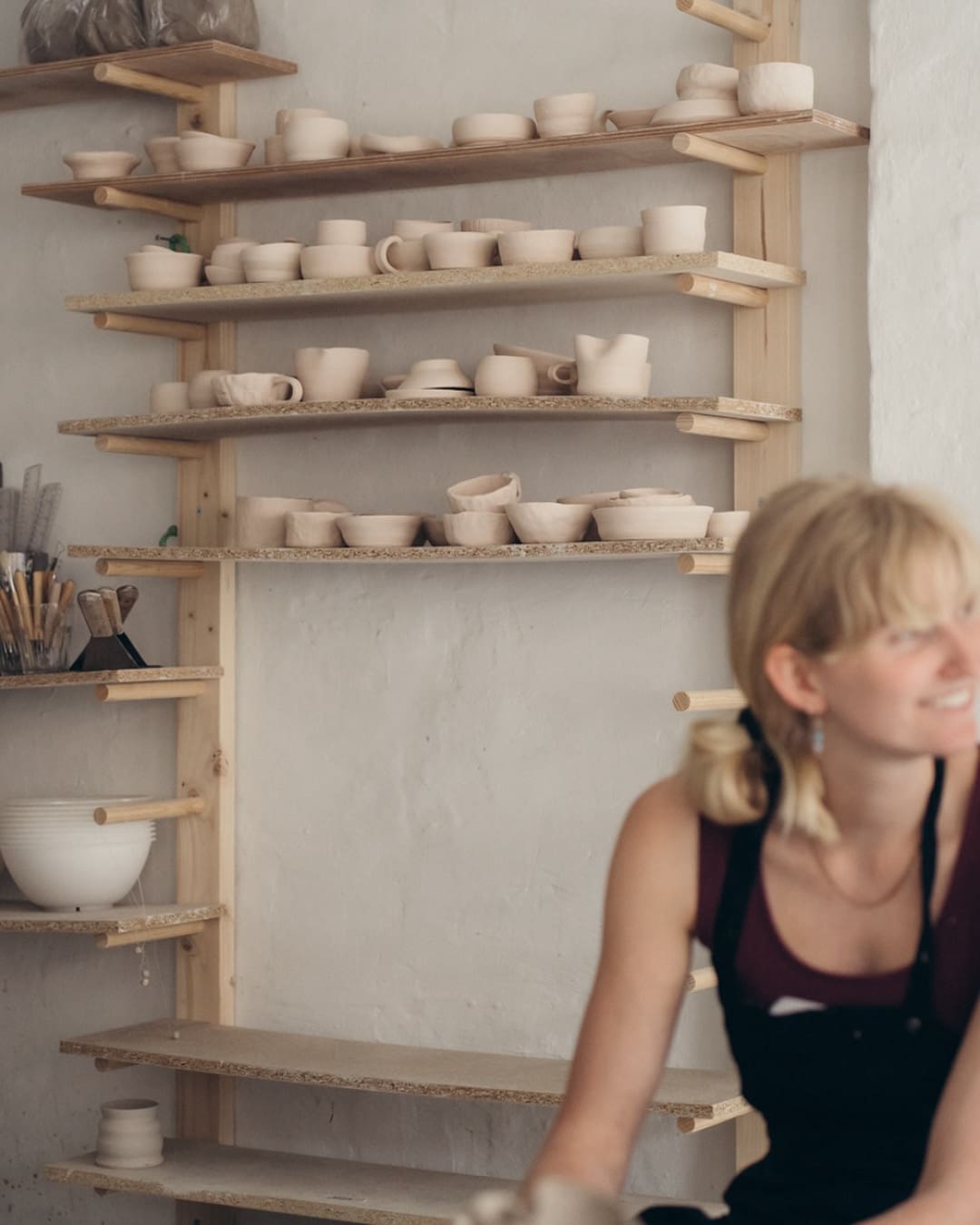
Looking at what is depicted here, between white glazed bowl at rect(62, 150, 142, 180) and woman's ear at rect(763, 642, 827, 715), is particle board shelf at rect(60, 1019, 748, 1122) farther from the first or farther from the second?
white glazed bowl at rect(62, 150, 142, 180)

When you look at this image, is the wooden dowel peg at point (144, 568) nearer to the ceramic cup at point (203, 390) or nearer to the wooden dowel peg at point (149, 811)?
the ceramic cup at point (203, 390)

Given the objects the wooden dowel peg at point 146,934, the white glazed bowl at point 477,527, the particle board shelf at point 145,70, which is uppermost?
the particle board shelf at point 145,70

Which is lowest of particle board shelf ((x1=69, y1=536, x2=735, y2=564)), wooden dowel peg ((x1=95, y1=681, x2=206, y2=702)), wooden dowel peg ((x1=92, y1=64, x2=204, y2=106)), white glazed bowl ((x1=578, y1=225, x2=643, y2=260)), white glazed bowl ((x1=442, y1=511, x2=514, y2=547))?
wooden dowel peg ((x1=95, y1=681, x2=206, y2=702))

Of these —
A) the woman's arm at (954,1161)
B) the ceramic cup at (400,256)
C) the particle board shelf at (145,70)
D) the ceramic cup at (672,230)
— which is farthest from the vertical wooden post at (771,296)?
the woman's arm at (954,1161)

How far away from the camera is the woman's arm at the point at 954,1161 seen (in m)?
1.38

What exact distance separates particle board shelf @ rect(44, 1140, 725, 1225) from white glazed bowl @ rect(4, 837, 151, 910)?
0.46 m

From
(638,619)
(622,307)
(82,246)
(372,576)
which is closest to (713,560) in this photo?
(638,619)

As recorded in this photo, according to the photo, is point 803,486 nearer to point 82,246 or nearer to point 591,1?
point 591,1

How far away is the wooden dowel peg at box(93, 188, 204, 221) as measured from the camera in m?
3.30

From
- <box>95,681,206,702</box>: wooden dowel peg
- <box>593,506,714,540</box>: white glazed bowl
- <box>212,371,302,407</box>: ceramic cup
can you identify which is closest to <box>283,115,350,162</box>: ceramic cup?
<box>212,371,302,407</box>: ceramic cup

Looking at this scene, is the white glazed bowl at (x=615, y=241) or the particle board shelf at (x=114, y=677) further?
the particle board shelf at (x=114, y=677)

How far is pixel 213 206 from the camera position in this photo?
3.46m

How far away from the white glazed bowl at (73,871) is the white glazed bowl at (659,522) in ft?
3.76

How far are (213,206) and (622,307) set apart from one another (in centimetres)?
84
